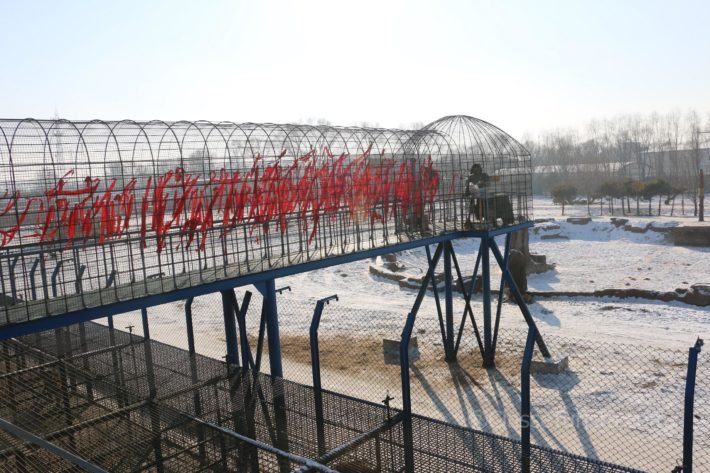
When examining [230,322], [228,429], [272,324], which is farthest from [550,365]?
[228,429]

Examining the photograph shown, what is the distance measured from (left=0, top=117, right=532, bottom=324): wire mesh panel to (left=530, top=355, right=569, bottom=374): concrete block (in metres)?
2.95

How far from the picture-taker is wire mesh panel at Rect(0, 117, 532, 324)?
322 inches

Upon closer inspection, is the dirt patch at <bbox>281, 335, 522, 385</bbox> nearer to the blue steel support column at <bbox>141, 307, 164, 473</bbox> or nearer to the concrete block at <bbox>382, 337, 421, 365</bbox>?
the concrete block at <bbox>382, 337, 421, 365</bbox>

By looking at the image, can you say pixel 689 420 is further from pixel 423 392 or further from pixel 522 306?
pixel 522 306

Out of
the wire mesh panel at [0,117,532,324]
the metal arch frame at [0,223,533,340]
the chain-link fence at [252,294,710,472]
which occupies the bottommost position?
the chain-link fence at [252,294,710,472]

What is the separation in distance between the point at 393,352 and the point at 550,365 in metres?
3.31

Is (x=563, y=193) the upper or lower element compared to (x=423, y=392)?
upper

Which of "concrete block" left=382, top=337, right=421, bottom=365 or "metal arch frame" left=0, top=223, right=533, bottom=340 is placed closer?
"metal arch frame" left=0, top=223, right=533, bottom=340

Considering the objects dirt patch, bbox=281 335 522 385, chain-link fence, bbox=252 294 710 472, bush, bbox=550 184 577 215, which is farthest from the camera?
bush, bbox=550 184 577 215

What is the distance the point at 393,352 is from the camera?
43.0 ft

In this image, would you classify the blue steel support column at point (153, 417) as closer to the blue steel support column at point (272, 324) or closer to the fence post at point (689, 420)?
the blue steel support column at point (272, 324)

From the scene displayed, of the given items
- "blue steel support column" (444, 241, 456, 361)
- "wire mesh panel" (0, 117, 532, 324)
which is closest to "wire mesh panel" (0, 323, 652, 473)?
"wire mesh panel" (0, 117, 532, 324)

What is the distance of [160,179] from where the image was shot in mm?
9188

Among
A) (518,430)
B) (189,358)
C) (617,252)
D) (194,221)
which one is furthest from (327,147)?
(617,252)
